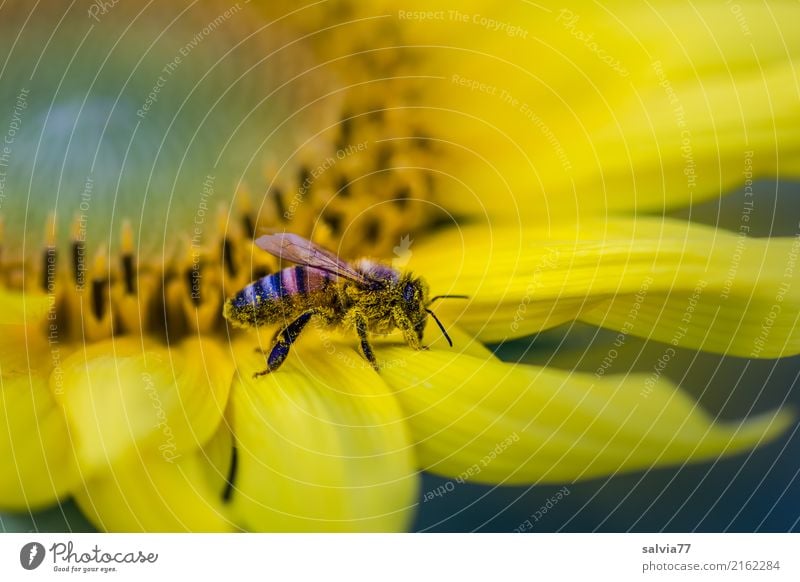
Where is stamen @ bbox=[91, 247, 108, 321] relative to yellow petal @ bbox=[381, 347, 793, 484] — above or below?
above

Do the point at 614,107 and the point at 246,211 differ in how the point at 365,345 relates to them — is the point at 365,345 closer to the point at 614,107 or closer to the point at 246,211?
the point at 246,211

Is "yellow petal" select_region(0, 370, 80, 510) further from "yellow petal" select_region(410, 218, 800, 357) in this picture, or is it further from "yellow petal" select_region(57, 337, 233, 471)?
"yellow petal" select_region(410, 218, 800, 357)

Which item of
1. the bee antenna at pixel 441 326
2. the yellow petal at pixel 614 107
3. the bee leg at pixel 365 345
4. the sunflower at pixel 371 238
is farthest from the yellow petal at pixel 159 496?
the yellow petal at pixel 614 107

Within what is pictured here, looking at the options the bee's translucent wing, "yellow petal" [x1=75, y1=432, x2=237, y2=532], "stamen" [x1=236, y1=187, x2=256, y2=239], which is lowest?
"yellow petal" [x1=75, y1=432, x2=237, y2=532]

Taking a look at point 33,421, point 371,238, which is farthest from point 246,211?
point 33,421

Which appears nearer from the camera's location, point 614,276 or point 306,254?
point 306,254

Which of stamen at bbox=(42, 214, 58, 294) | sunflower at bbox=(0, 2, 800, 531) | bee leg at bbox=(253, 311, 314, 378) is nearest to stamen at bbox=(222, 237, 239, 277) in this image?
sunflower at bbox=(0, 2, 800, 531)
